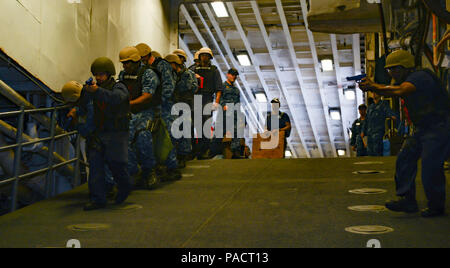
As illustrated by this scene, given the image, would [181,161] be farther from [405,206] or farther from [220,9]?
[220,9]

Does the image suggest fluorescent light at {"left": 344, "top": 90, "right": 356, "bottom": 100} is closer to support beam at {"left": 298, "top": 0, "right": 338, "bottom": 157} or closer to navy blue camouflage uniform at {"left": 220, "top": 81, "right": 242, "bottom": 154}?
support beam at {"left": 298, "top": 0, "right": 338, "bottom": 157}

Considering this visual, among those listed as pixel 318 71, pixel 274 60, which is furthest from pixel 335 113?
pixel 274 60

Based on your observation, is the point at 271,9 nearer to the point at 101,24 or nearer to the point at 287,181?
the point at 101,24

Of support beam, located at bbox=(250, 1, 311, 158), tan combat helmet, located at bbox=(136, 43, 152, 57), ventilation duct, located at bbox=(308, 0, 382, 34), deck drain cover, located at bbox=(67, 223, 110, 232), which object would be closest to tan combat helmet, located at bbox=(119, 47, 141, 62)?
tan combat helmet, located at bbox=(136, 43, 152, 57)

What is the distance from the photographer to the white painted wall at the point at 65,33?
20.5ft

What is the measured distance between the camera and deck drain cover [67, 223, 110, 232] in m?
4.21

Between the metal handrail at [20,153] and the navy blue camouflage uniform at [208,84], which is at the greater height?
the navy blue camouflage uniform at [208,84]

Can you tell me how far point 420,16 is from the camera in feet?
24.2

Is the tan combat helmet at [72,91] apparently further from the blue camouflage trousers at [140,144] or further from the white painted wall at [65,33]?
the white painted wall at [65,33]

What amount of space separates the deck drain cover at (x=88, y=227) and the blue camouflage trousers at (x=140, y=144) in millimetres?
1613

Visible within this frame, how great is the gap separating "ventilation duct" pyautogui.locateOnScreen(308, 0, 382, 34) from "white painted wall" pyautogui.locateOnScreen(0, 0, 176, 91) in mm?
3688

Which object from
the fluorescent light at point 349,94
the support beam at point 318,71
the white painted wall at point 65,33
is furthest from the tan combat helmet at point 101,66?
the fluorescent light at point 349,94
